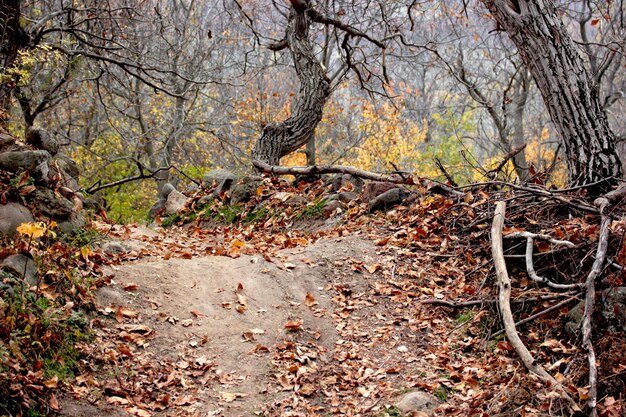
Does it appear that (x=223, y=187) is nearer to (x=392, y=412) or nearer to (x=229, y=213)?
(x=229, y=213)

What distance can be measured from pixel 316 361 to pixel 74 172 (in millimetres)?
3689

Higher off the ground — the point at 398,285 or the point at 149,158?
the point at 149,158

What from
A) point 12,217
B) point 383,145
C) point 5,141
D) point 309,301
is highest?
point 383,145

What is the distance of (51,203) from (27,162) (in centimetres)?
40

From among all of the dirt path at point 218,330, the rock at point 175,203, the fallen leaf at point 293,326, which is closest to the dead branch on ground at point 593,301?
the dirt path at point 218,330

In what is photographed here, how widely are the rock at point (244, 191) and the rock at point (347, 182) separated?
131cm

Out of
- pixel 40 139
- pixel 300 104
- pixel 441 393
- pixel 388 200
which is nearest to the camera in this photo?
pixel 441 393

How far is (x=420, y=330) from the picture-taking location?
491cm

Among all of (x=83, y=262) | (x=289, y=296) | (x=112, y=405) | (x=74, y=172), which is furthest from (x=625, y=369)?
(x=74, y=172)

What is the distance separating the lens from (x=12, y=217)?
4.53 metres

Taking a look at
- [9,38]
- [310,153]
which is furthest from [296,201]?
[310,153]

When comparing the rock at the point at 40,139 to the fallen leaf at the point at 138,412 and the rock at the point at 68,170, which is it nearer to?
the rock at the point at 68,170

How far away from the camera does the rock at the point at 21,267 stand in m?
4.04

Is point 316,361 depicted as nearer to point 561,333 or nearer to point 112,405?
point 112,405
